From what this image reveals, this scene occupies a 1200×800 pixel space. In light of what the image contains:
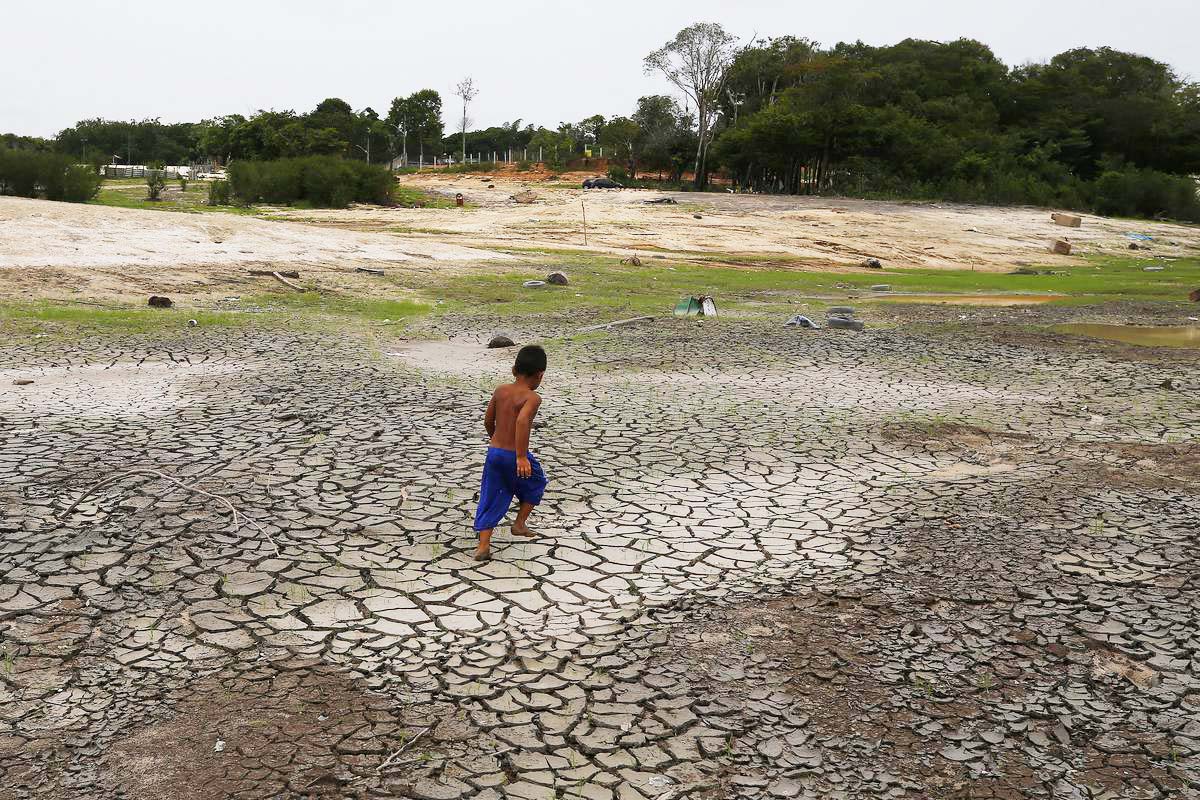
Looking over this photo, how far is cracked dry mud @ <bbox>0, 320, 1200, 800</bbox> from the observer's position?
320 cm

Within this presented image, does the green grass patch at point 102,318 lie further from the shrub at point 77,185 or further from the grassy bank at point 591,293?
the shrub at point 77,185

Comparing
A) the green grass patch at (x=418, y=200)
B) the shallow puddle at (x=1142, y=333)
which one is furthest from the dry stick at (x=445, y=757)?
the green grass patch at (x=418, y=200)

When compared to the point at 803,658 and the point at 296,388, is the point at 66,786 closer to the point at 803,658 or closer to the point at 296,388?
the point at 803,658

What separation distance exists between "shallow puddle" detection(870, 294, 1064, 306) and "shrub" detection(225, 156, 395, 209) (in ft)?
76.7

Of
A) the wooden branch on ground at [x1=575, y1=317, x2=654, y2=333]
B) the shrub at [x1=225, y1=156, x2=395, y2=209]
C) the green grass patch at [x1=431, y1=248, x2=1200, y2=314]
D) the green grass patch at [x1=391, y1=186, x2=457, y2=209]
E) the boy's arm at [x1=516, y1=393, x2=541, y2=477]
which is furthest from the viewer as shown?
→ the green grass patch at [x1=391, y1=186, x2=457, y2=209]

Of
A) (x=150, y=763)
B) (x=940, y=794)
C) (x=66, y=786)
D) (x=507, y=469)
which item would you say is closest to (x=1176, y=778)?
(x=940, y=794)

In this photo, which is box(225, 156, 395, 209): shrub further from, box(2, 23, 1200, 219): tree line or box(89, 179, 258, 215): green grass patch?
box(2, 23, 1200, 219): tree line

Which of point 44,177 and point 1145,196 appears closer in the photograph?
point 44,177

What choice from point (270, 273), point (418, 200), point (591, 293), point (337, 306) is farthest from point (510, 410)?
point (418, 200)

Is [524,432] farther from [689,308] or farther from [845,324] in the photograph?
[689,308]

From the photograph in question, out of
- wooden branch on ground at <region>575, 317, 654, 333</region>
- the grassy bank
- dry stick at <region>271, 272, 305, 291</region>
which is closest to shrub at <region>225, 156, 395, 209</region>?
the grassy bank

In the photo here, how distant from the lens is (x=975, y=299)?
1875 centimetres

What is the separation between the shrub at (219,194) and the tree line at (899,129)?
12.1 metres

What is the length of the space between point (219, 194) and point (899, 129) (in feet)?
108
